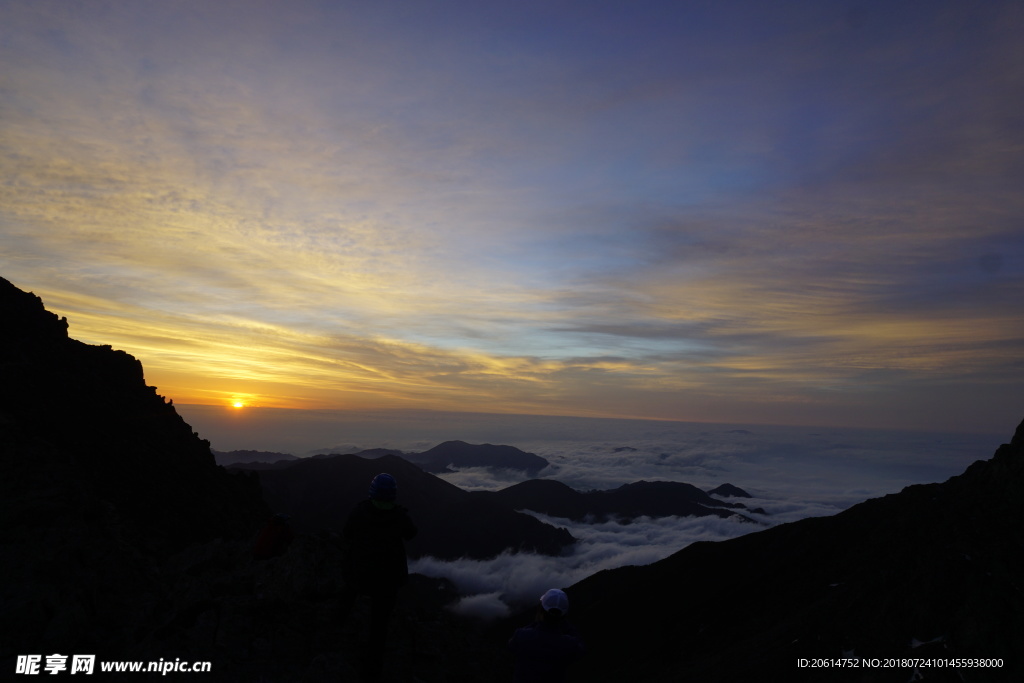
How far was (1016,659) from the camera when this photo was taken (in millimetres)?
28047

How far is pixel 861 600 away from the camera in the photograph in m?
42.0

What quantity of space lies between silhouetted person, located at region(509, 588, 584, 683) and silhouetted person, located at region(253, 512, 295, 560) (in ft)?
33.3

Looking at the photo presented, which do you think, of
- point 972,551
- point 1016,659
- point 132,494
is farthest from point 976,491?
point 132,494

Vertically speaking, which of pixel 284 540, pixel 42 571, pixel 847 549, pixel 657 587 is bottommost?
pixel 657 587

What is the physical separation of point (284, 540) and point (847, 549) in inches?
3121

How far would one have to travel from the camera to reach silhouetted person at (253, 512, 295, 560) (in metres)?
15.6

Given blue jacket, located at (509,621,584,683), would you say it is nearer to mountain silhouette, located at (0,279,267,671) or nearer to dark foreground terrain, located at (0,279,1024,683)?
dark foreground terrain, located at (0,279,1024,683)

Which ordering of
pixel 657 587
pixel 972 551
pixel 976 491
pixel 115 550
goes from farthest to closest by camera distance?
pixel 657 587
pixel 976 491
pixel 972 551
pixel 115 550

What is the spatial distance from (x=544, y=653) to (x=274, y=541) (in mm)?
10790

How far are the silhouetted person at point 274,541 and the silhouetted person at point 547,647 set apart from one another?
33.3ft

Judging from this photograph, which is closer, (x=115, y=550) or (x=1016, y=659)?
(x=115, y=550)

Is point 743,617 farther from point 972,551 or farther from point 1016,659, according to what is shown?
point 1016,659

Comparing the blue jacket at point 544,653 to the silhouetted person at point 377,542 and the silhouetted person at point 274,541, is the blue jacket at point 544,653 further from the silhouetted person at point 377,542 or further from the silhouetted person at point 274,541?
the silhouetted person at point 274,541

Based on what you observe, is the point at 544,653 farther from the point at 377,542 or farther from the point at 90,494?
the point at 90,494
